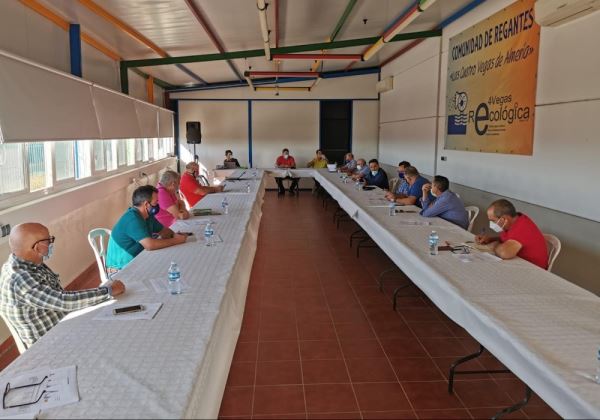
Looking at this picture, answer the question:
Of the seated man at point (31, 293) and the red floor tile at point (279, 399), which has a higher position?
the seated man at point (31, 293)

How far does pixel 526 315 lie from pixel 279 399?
152 cm

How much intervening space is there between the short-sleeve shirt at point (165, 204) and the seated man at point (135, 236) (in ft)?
3.88

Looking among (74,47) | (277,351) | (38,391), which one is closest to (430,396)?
(277,351)

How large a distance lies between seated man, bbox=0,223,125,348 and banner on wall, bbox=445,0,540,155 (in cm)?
498

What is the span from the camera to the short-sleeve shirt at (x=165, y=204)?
507cm

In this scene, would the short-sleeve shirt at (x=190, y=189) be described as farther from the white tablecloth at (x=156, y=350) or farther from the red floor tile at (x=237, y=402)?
the red floor tile at (x=237, y=402)

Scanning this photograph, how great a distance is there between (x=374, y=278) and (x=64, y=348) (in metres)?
3.92

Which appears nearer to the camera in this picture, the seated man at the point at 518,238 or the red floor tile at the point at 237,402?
the red floor tile at the point at 237,402

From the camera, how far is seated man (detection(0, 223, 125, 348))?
93.0 inches

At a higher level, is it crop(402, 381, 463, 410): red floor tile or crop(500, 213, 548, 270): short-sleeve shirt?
crop(500, 213, 548, 270): short-sleeve shirt

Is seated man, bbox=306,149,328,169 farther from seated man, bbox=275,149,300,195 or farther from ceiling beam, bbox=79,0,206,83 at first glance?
ceiling beam, bbox=79,0,206,83

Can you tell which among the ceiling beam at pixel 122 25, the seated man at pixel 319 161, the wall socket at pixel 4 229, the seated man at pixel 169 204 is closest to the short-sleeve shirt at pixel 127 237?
the wall socket at pixel 4 229

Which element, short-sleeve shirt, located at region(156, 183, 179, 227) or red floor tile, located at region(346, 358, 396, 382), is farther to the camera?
short-sleeve shirt, located at region(156, 183, 179, 227)

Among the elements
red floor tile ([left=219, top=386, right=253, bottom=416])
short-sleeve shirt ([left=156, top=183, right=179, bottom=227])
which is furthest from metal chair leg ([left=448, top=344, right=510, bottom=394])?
short-sleeve shirt ([left=156, top=183, right=179, bottom=227])
